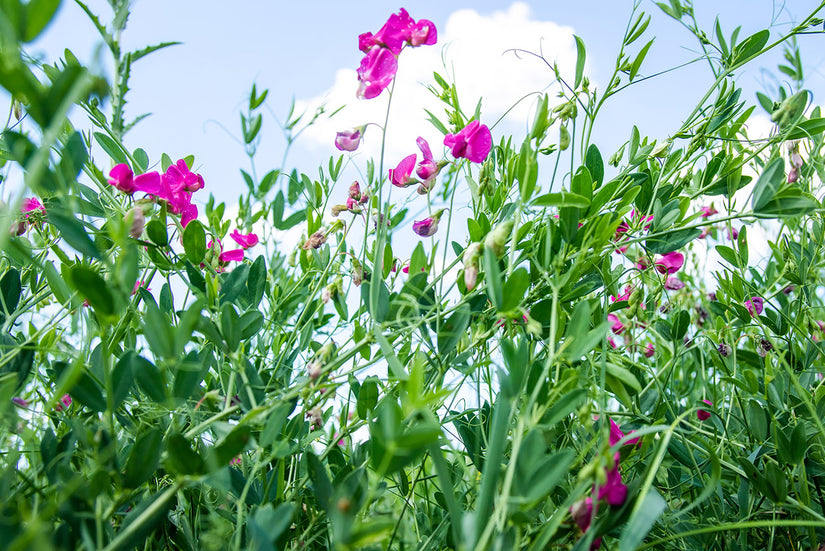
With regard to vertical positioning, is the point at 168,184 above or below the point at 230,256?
above

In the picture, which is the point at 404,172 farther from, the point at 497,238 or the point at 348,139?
the point at 497,238

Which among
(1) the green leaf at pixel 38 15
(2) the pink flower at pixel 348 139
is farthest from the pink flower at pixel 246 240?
(1) the green leaf at pixel 38 15

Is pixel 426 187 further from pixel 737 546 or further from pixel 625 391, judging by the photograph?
pixel 737 546

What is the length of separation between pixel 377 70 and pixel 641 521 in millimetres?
598

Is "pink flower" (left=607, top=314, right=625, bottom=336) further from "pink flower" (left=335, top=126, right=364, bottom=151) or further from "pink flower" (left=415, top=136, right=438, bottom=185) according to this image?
"pink flower" (left=335, top=126, right=364, bottom=151)

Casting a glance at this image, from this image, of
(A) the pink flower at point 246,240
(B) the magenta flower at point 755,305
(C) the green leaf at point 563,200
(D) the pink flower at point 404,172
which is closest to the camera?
(C) the green leaf at point 563,200

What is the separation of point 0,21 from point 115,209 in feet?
1.56

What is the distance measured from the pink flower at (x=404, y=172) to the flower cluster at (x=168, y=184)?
0.92 feet

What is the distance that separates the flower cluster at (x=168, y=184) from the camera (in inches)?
29.6

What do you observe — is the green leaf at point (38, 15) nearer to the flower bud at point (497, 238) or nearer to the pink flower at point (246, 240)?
the flower bud at point (497, 238)

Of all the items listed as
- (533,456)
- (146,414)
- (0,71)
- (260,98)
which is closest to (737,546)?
(533,456)

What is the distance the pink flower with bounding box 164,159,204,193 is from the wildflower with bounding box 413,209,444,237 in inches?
12.5

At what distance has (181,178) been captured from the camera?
0.81 metres

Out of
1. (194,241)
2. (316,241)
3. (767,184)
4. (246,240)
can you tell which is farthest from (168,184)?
(767,184)
